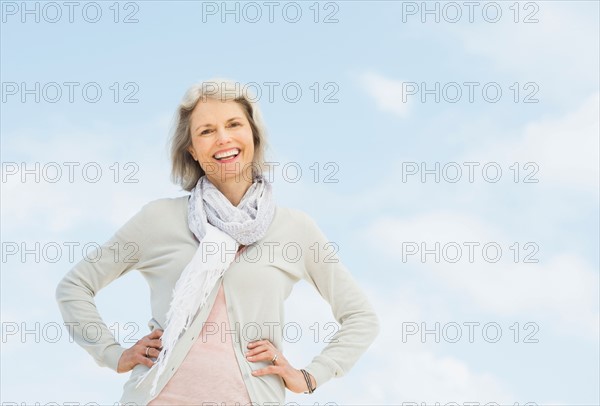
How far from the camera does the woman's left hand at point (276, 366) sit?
3191 mm

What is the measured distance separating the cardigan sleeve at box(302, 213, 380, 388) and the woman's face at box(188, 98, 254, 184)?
1.37 feet

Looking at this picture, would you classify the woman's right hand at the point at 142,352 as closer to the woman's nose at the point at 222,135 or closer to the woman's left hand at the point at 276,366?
the woman's left hand at the point at 276,366

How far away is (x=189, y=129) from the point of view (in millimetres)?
3518

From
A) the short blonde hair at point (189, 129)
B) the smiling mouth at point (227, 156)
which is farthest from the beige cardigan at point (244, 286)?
the smiling mouth at point (227, 156)

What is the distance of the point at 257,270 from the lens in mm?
3301

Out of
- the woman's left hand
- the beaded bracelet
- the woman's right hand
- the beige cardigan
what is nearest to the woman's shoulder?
the beige cardigan

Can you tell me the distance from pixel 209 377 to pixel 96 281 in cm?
70

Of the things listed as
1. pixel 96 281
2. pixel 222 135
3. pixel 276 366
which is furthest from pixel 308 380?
pixel 222 135

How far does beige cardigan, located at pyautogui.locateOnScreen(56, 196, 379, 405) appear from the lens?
10.6 feet

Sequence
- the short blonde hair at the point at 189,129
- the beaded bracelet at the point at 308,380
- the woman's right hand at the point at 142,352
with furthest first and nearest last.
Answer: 1. the short blonde hair at the point at 189,129
2. the beaded bracelet at the point at 308,380
3. the woman's right hand at the point at 142,352

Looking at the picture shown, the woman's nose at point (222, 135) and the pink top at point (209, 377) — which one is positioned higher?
the woman's nose at point (222, 135)

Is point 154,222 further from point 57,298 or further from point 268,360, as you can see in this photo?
point 268,360

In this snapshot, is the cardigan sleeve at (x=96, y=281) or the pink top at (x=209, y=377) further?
the cardigan sleeve at (x=96, y=281)

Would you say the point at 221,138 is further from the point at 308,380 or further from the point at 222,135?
the point at 308,380
